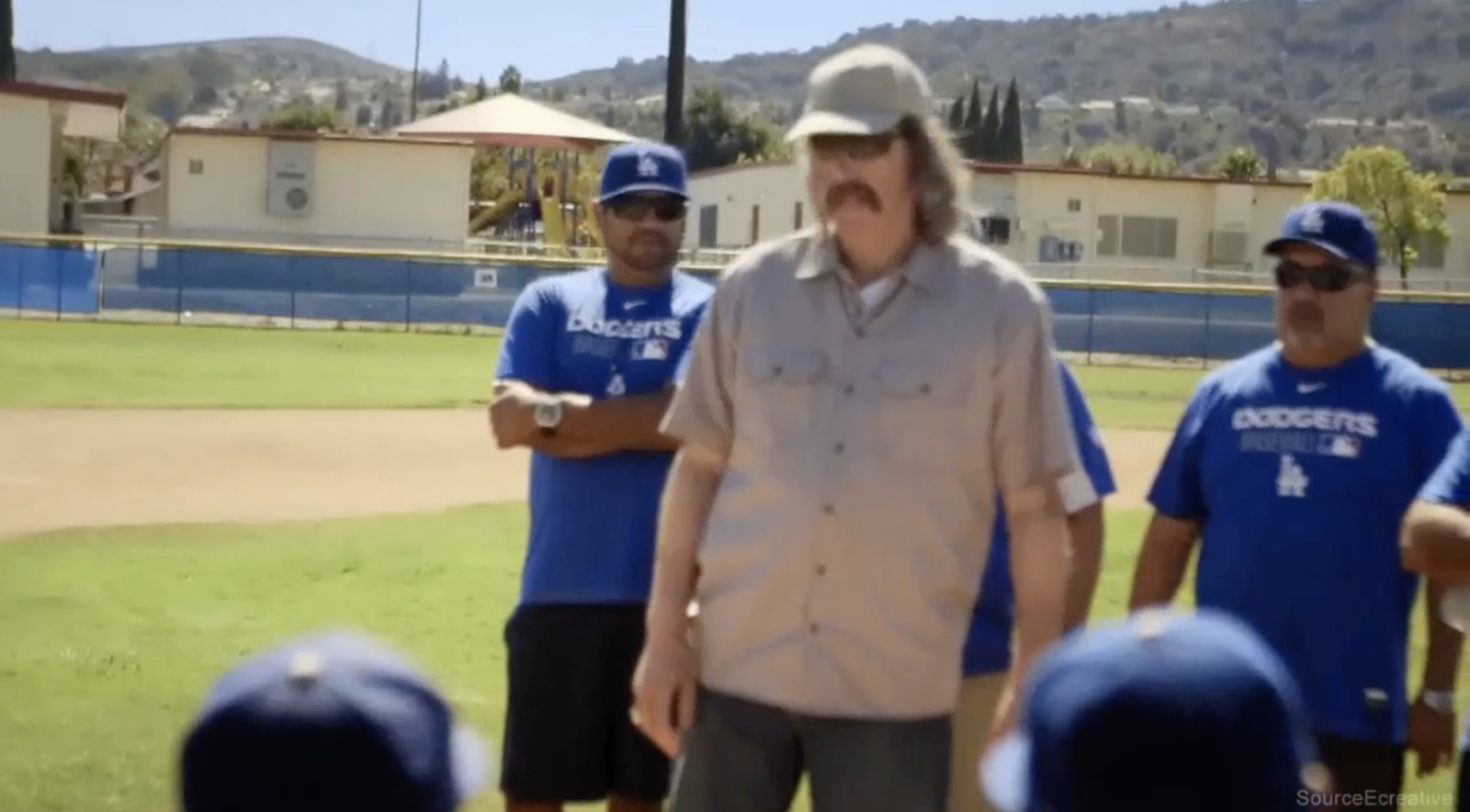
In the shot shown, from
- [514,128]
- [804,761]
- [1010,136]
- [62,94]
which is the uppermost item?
[1010,136]

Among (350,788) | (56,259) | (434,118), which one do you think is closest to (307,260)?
(56,259)

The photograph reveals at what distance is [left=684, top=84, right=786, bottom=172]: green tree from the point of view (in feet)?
371

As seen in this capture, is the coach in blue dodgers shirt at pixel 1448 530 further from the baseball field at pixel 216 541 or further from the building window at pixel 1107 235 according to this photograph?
the building window at pixel 1107 235

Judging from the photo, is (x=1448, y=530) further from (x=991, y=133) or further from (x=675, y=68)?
(x=991, y=133)

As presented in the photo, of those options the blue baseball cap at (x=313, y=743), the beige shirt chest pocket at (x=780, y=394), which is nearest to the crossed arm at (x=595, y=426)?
the beige shirt chest pocket at (x=780, y=394)

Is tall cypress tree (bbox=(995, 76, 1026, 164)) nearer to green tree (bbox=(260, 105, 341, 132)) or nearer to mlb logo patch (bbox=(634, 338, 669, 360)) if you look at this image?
green tree (bbox=(260, 105, 341, 132))

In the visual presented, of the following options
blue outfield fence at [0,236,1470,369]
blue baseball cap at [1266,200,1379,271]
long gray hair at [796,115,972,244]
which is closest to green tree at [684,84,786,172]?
blue outfield fence at [0,236,1470,369]

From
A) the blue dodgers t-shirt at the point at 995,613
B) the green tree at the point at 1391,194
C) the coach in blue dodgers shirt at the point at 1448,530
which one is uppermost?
the green tree at the point at 1391,194

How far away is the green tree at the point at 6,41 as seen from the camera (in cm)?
6788

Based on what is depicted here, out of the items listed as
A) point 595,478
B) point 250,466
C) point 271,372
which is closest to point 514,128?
point 271,372

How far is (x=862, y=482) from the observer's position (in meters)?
4.16

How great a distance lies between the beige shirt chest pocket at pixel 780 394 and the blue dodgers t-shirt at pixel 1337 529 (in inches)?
52.0

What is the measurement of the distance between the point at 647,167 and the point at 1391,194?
6180cm

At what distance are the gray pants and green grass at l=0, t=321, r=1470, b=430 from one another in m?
17.2
